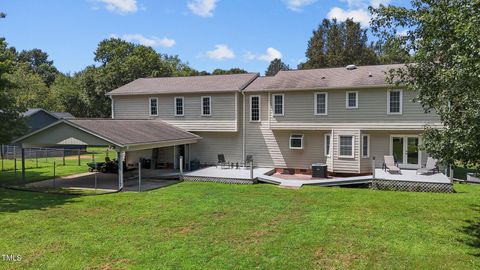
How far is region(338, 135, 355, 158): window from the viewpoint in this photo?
64.9 feet

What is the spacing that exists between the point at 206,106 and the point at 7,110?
10769mm

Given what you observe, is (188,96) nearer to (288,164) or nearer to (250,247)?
(288,164)

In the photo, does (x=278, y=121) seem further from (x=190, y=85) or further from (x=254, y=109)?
(x=190, y=85)

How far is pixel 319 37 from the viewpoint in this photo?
46.7 meters

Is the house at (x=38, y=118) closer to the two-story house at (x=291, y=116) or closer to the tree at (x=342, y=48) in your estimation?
the two-story house at (x=291, y=116)

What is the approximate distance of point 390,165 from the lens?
734 inches

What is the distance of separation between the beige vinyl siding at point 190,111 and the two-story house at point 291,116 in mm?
63

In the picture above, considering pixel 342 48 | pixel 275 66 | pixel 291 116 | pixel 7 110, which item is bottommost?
pixel 291 116

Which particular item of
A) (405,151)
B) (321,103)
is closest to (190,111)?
(321,103)

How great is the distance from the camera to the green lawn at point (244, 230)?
322 inches

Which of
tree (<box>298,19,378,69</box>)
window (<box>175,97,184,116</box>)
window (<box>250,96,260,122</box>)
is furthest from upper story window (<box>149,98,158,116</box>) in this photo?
tree (<box>298,19,378,69</box>)

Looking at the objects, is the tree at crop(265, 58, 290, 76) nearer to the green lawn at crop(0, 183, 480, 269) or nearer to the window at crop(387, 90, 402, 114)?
the window at crop(387, 90, 402, 114)

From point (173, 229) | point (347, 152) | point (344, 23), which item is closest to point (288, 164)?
point (347, 152)

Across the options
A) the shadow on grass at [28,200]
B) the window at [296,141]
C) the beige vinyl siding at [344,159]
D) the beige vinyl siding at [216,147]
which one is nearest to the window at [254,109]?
the beige vinyl siding at [216,147]
